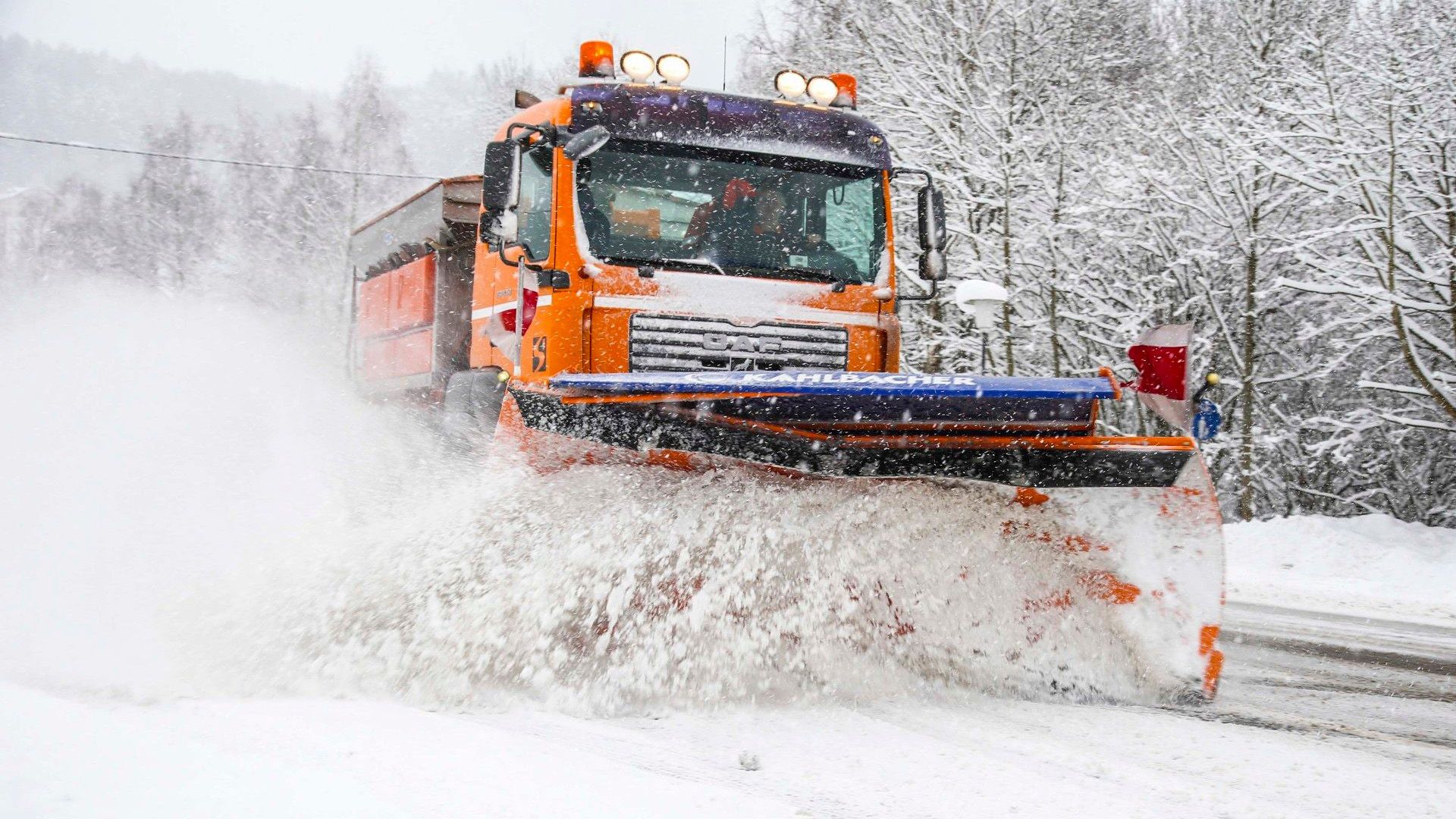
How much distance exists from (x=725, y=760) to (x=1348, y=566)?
25.6 ft

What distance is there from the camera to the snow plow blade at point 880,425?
364 centimetres

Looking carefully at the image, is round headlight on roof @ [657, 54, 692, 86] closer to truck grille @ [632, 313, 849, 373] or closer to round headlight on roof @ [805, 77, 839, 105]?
round headlight on roof @ [805, 77, 839, 105]

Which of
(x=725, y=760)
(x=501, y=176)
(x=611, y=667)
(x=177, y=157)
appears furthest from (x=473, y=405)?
(x=177, y=157)

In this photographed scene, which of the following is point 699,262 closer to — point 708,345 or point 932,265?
point 708,345

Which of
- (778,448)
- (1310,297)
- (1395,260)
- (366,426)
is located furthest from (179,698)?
(1310,297)

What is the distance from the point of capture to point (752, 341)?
5051 mm

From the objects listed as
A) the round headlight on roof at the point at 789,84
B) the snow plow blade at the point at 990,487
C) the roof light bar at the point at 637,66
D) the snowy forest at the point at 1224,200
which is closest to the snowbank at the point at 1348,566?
the snowy forest at the point at 1224,200

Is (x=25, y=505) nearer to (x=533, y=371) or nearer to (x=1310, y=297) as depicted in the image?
(x=533, y=371)

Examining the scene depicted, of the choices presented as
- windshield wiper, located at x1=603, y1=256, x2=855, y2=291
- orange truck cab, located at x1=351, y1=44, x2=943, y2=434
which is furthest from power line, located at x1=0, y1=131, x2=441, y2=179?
windshield wiper, located at x1=603, y1=256, x2=855, y2=291

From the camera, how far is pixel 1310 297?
11180 mm

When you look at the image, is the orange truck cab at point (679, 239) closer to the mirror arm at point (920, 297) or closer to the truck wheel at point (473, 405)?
the truck wheel at point (473, 405)

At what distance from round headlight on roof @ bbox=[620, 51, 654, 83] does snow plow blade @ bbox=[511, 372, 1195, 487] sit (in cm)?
225

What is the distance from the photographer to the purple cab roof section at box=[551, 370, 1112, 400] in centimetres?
360

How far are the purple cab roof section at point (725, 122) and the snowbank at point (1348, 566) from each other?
4.13 metres
